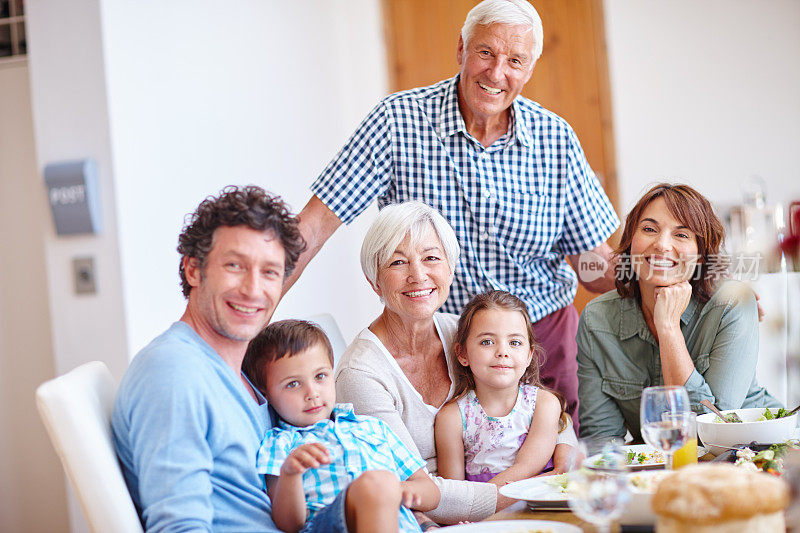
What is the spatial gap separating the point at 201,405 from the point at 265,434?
0.27 meters

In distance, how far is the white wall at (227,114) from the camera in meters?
2.76

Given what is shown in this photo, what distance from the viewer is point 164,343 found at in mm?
1387

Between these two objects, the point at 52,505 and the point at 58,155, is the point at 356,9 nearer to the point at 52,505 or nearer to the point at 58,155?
the point at 58,155

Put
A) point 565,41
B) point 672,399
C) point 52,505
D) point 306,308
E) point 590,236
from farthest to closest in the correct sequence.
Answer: point 565,41 < point 306,308 < point 52,505 < point 590,236 < point 672,399

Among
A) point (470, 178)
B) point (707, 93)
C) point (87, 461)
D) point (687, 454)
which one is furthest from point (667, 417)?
point (707, 93)

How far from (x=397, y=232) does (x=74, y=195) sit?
4.11 feet

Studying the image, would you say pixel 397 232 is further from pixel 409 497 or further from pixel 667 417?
pixel 667 417

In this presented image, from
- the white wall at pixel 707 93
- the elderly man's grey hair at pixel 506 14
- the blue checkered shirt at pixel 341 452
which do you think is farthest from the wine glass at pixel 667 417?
the white wall at pixel 707 93

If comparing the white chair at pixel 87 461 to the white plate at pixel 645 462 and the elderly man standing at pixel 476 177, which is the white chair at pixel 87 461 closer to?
the white plate at pixel 645 462

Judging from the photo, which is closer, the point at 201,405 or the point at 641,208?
the point at 201,405

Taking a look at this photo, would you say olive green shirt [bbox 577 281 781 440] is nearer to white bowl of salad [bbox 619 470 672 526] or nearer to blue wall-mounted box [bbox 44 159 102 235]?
white bowl of salad [bbox 619 470 672 526]

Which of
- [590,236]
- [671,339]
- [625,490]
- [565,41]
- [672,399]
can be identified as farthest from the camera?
[565,41]

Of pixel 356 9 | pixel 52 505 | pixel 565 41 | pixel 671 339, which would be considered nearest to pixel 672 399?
pixel 671 339

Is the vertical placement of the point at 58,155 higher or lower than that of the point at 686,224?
higher
